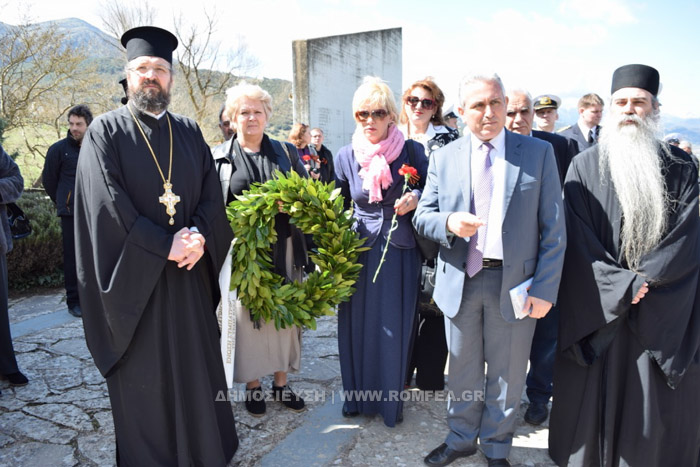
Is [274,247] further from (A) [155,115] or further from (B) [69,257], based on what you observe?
(B) [69,257]

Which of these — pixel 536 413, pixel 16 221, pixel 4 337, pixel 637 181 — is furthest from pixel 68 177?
pixel 637 181

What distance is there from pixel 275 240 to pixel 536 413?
233 cm

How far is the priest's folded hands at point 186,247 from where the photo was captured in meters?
2.60

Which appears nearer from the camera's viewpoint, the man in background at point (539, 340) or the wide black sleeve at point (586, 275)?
the wide black sleeve at point (586, 275)

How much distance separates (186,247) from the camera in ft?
8.57

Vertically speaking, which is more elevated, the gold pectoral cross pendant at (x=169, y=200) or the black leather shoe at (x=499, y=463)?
the gold pectoral cross pendant at (x=169, y=200)

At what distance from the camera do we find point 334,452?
315 centimetres

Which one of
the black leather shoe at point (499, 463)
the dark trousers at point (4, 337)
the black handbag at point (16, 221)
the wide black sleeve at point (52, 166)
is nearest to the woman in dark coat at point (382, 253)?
the black leather shoe at point (499, 463)

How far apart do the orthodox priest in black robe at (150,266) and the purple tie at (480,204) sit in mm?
1557

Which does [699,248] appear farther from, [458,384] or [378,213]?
[378,213]

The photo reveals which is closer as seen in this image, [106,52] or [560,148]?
[560,148]

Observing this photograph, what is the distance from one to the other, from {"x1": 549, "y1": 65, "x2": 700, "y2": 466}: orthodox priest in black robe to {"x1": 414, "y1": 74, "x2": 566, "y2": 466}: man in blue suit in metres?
0.24

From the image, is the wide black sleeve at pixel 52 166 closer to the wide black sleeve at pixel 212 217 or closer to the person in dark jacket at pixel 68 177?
the person in dark jacket at pixel 68 177

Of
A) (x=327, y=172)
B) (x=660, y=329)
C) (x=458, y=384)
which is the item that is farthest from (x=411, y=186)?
(x=327, y=172)
